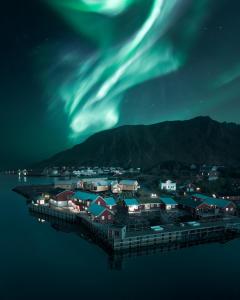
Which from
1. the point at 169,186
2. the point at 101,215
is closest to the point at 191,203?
the point at 101,215

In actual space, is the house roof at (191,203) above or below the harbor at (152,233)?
above

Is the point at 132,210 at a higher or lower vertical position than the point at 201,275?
higher

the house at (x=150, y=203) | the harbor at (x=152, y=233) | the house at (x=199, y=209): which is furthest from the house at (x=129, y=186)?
the harbor at (x=152, y=233)

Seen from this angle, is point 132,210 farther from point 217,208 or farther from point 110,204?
point 217,208

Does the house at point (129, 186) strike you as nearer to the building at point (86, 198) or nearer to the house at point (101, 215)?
the building at point (86, 198)

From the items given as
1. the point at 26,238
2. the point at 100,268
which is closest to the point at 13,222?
the point at 26,238

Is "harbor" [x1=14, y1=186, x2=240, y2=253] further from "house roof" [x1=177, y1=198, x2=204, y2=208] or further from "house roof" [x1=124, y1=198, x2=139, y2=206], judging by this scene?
"house roof" [x1=124, y1=198, x2=139, y2=206]

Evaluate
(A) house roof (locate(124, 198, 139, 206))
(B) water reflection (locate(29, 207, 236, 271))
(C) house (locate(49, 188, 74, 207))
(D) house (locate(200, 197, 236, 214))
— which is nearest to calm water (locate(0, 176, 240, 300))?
(B) water reflection (locate(29, 207, 236, 271))

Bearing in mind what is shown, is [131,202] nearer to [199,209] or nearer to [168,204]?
[168,204]
